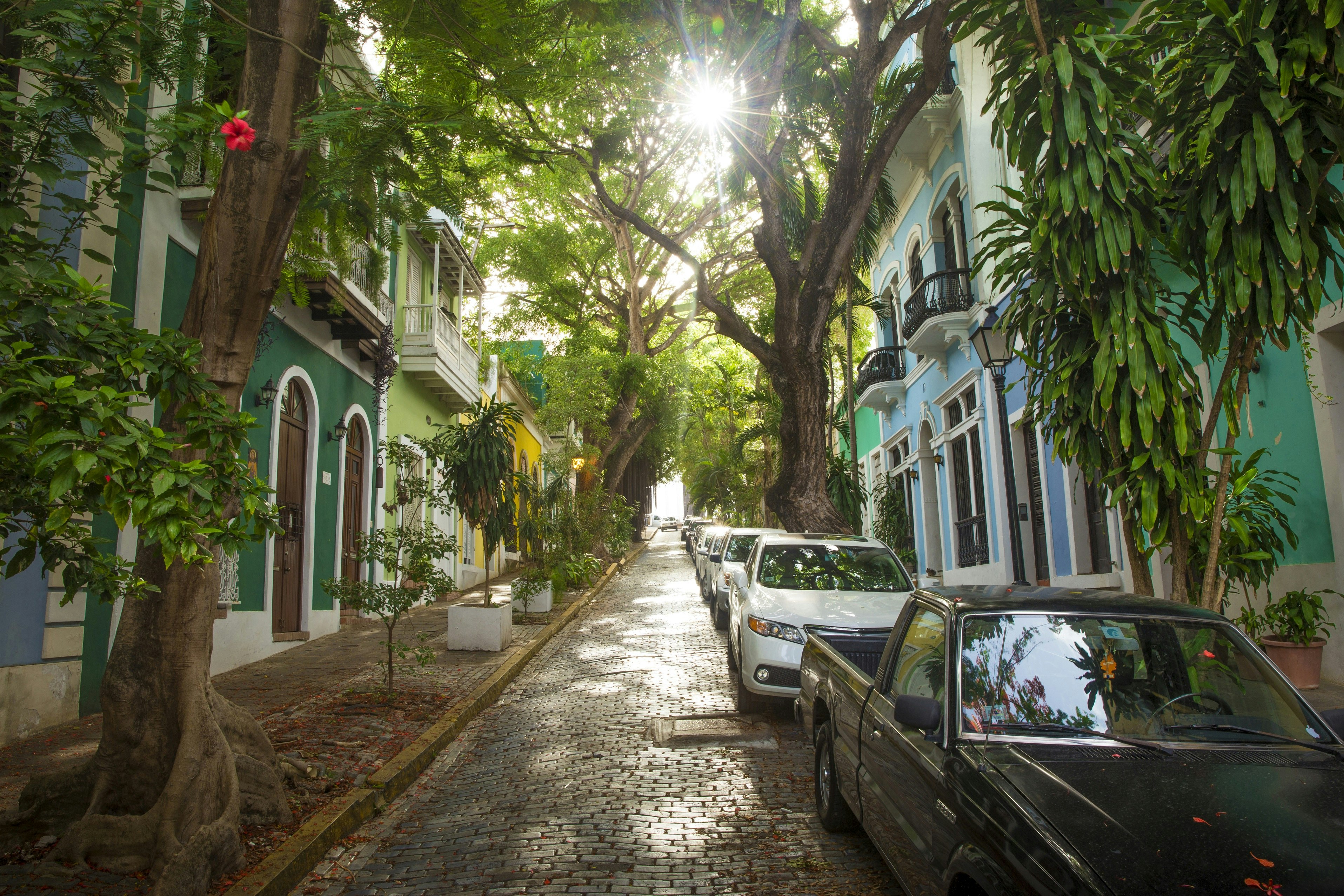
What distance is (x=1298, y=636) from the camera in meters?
7.21

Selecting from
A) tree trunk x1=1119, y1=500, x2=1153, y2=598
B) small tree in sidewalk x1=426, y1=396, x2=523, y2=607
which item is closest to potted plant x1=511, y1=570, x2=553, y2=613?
small tree in sidewalk x1=426, y1=396, x2=523, y2=607

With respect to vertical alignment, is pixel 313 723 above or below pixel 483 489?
below

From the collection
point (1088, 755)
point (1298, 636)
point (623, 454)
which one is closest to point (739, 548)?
point (1298, 636)

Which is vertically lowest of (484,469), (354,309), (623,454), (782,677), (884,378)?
(782,677)

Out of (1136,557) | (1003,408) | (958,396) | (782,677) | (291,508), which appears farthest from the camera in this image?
(958,396)

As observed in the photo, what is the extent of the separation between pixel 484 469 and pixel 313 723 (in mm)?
5769

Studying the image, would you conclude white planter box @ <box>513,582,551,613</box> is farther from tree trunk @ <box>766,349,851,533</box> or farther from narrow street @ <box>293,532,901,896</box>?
narrow street @ <box>293,532,901,896</box>

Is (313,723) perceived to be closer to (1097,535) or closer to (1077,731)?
(1077,731)

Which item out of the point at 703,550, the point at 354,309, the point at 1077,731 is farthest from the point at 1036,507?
the point at 1077,731

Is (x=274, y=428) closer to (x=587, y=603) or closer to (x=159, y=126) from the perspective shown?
(x=159, y=126)

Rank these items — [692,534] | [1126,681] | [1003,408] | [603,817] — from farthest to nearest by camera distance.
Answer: [692,534] → [1003,408] → [603,817] → [1126,681]

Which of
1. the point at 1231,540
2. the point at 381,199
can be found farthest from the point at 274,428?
the point at 1231,540

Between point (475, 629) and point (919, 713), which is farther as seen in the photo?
point (475, 629)

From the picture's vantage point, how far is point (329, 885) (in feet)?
14.1
